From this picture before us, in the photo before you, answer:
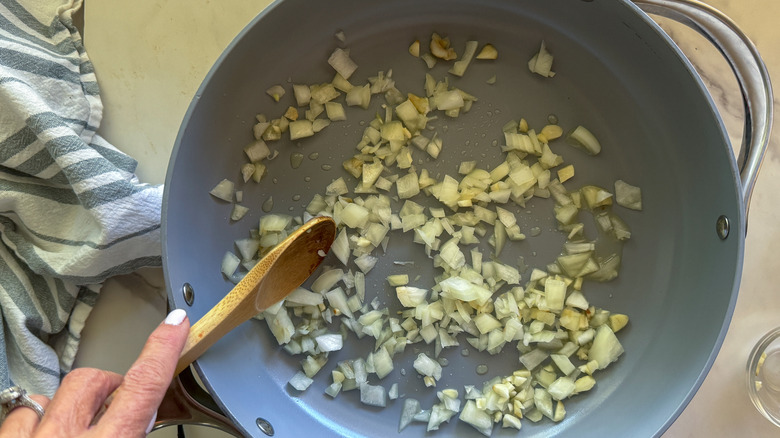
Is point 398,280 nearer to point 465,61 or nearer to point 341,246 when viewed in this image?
point 341,246

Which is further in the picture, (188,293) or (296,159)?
(296,159)

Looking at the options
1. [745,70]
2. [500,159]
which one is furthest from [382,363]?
[745,70]

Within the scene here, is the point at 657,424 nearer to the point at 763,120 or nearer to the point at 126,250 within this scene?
the point at 763,120

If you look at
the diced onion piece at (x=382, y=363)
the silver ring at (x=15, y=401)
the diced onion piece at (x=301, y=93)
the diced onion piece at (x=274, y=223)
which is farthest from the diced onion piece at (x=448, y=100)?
the silver ring at (x=15, y=401)

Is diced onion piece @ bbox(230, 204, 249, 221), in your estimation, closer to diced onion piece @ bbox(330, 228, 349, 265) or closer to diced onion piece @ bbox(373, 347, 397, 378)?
diced onion piece @ bbox(330, 228, 349, 265)

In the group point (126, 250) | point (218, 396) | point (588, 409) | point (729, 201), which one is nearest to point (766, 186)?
point (729, 201)

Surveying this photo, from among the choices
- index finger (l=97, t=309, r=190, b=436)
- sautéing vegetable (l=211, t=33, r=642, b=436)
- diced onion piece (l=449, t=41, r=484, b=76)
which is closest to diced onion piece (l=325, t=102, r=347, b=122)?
sautéing vegetable (l=211, t=33, r=642, b=436)
